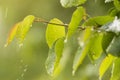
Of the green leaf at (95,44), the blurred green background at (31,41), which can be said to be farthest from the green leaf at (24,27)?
the blurred green background at (31,41)

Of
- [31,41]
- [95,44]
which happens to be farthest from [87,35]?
[31,41]

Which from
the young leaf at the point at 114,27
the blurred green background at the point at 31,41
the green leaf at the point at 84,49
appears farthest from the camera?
the blurred green background at the point at 31,41

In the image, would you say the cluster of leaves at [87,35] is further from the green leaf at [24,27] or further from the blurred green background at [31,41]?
the blurred green background at [31,41]

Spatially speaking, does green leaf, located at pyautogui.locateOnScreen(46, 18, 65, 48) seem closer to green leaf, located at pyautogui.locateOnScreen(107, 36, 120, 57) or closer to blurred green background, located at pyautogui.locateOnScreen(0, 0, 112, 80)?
green leaf, located at pyautogui.locateOnScreen(107, 36, 120, 57)

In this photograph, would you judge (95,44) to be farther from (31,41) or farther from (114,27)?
(31,41)

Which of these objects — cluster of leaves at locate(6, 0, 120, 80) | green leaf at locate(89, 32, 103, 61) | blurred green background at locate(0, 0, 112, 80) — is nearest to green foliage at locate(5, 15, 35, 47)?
cluster of leaves at locate(6, 0, 120, 80)

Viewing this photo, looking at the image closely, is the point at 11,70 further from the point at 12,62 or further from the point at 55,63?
the point at 55,63
